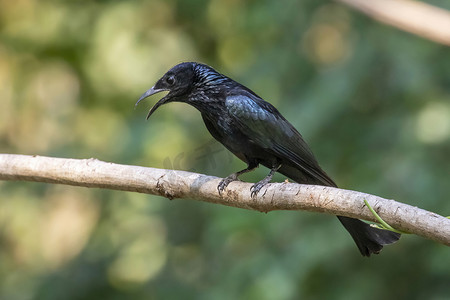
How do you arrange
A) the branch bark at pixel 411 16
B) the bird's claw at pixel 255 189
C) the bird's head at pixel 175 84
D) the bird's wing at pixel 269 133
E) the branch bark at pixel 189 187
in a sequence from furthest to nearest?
the branch bark at pixel 411 16, the bird's head at pixel 175 84, the bird's wing at pixel 269 133, the bird's claw at pixel 255 189, the branch bark at pixel 189 187

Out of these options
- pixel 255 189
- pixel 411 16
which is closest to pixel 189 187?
pixel 255 189

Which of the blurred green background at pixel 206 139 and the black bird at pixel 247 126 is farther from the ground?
the black bird at pixel 247 126

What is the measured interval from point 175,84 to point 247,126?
0.54 meters

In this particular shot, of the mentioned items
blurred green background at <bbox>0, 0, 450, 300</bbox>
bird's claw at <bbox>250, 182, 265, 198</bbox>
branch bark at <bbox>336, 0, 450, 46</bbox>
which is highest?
branch bark at <bbox>336, 0, 450, 46</bbox>

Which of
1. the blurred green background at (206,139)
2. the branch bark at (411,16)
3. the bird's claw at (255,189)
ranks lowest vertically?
the blurred green background at (206,139)

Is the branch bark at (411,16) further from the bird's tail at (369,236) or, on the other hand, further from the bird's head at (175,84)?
the bird's tail at (369,236)

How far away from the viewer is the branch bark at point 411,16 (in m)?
4.52

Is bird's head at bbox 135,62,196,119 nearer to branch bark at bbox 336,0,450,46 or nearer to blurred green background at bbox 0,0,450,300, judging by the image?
blurred green background at bbox 0,0,450,300

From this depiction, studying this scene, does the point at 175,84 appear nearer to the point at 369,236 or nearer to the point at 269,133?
the point at 269,133

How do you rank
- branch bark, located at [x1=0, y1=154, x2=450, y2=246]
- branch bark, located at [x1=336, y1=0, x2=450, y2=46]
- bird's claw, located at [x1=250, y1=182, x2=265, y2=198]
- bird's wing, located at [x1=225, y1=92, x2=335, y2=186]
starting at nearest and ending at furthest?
branch bark, located at [x1=0, y1=154, x2=450, y2=246] < bird's claw, located at [x1=250, y1=182, x2=265, y2=198] < bird's wing, located at [x1=225, y1=92, x2=335, y2=186] < branch bark, located at [x1=336, y1=0, x2=450, y2=46]

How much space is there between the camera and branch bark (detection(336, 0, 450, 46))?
4.52 metres

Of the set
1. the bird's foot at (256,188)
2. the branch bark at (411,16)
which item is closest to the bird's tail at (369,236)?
the bird's foot at (256,188)

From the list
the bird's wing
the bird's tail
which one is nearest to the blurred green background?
the bird's wing

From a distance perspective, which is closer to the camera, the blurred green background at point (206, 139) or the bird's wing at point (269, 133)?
the bird's wing at point (269, 133)
